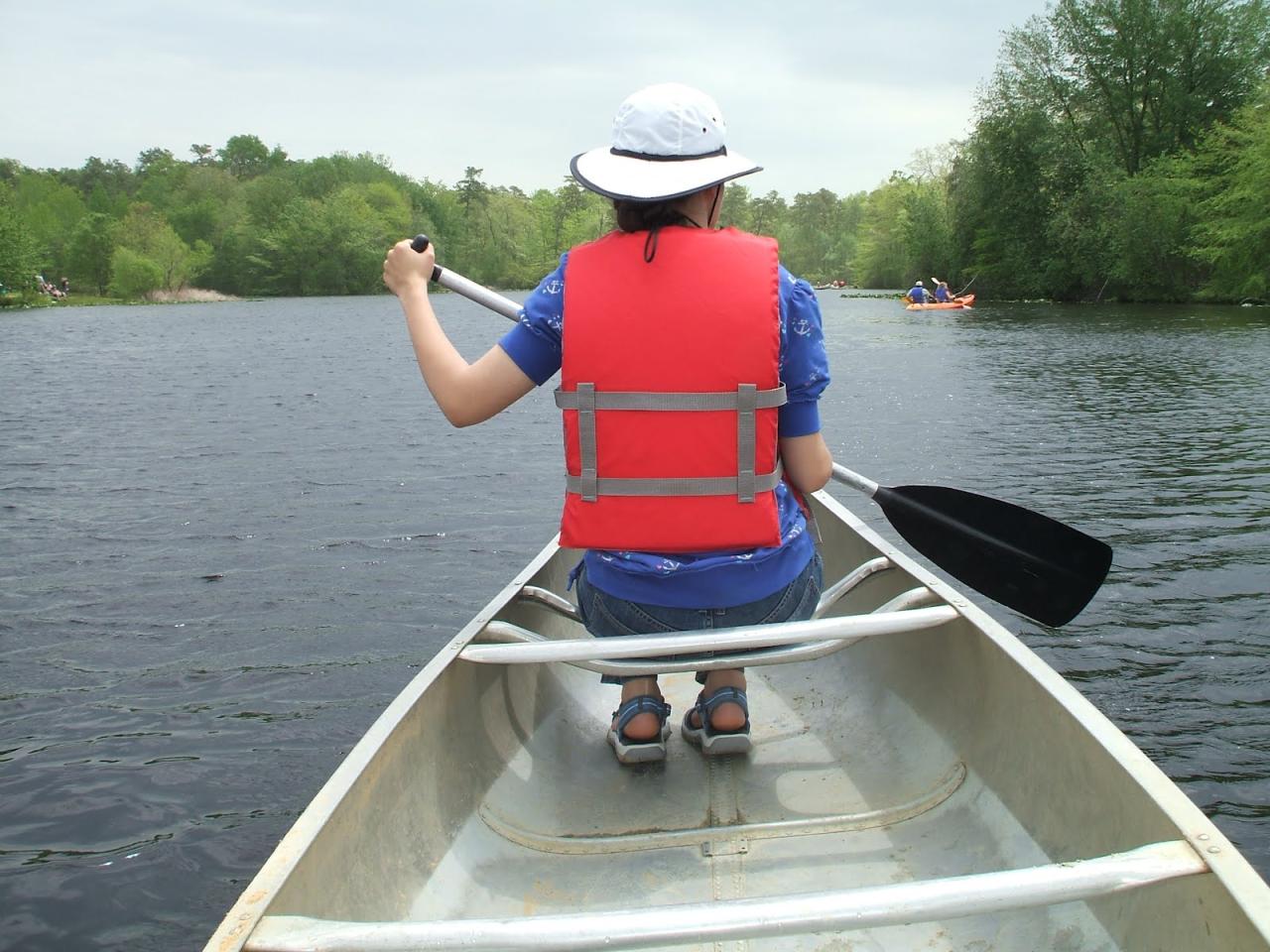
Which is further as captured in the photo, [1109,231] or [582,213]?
[582,213]

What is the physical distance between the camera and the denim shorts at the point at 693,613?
2.50 metres

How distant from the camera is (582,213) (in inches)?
4038

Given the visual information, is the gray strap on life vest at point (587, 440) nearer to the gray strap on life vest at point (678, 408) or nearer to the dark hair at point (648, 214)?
the gray strap on life vest at point (678, 408)

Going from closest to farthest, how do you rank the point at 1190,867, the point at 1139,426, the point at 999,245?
the point at 1190,867
the point at 1139,426
the point at 999,245

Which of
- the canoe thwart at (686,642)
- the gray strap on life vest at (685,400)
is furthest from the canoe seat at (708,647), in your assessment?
the gray strap on life vest at (685,400)

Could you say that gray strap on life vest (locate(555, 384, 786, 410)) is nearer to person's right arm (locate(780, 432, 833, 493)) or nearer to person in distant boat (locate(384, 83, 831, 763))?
person in distant boat (locate(384, 83, 831, 763))

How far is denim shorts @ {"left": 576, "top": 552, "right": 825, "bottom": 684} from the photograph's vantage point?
98.4 inches

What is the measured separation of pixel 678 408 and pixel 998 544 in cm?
150

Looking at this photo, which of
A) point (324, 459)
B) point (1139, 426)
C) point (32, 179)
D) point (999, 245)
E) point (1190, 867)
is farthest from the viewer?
point (32, 179)

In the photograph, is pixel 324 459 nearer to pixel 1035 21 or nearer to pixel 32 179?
pixel 1035 21

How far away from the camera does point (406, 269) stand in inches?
101

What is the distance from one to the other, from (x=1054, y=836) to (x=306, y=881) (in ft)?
4.78

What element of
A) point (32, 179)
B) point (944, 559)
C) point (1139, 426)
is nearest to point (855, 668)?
point (944, 559)

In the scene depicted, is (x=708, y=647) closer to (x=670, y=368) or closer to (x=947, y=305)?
(x=670, y=368)
